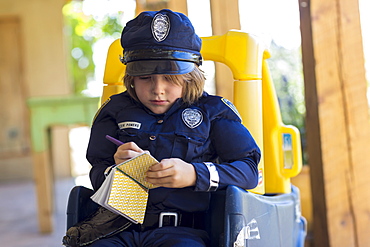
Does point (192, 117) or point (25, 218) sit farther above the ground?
point (192, 117)

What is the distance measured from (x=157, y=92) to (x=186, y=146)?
0.17 metres

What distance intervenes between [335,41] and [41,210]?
2.36 m

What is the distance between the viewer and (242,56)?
1.70 metres

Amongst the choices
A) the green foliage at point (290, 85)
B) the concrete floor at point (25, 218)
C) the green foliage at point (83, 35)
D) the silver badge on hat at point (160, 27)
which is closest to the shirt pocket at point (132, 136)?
the silver badge on hat at point (160, 27)

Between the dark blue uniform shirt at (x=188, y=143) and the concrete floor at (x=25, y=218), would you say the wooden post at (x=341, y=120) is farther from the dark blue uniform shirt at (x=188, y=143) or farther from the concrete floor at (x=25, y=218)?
the concrete floor at (x=25, y=218)

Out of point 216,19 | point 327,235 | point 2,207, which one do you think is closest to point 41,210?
point 2,207

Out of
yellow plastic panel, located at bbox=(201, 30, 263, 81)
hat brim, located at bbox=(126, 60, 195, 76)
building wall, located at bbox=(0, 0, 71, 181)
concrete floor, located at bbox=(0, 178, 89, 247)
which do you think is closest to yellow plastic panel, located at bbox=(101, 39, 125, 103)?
yellow plastic panel, located at bbox=(201, 30, 263, 81)

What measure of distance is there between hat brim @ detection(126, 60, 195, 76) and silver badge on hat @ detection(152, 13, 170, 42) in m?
0.07

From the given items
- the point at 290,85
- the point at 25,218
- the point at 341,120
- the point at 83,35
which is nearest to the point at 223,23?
the point at 341,120

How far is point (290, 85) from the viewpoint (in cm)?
430

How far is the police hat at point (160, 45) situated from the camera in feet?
4.51

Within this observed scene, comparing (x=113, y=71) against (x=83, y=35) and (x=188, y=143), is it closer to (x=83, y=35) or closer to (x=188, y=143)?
(x=188, y=143)

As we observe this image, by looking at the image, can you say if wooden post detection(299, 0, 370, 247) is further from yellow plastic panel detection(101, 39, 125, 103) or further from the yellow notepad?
the yellow notepad

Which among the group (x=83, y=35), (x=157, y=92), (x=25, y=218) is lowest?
(x=25, y=218)
